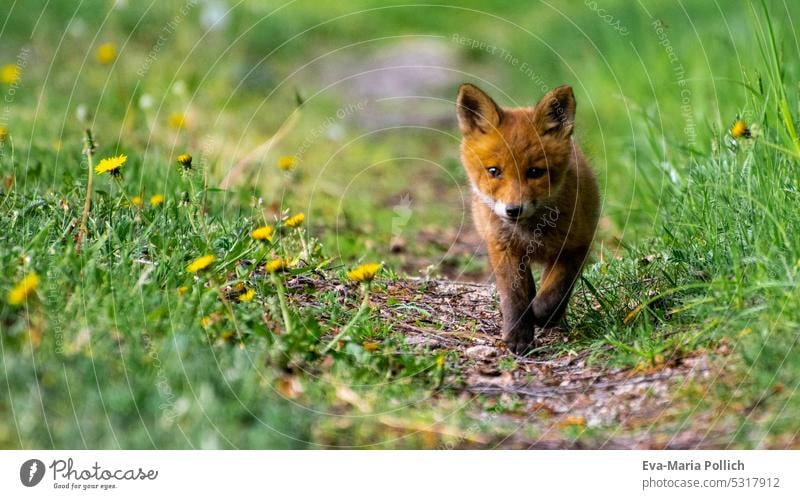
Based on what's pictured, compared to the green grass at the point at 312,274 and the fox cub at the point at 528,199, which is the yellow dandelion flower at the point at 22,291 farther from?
the fox cub at the point at 528,199

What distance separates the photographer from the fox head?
4.74m

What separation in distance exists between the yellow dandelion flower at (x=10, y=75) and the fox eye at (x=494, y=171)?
460 centimetres

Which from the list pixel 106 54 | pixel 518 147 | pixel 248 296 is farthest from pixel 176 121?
pixel 518 147

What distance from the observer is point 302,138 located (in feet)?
29.1

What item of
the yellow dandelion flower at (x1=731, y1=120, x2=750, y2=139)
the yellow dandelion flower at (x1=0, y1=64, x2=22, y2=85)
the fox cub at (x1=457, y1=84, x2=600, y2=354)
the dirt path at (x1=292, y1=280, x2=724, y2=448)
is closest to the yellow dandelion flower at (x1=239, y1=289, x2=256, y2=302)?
the dirt path at (x1=292, y1=280, x2=724, y2=448)

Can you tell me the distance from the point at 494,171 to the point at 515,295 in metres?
0.66

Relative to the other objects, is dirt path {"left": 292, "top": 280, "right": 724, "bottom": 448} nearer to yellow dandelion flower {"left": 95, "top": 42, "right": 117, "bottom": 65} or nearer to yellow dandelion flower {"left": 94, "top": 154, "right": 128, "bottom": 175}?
yellow dandelion flower {"left": 94, "top": 154, "right": 128, "bottom": 175}

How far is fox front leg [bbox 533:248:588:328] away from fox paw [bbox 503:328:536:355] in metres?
0.16

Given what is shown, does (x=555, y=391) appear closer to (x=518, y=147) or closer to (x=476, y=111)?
(x=518, y=147)

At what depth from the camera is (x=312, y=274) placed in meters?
5.12

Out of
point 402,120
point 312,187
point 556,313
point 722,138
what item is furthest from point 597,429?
point 402,120

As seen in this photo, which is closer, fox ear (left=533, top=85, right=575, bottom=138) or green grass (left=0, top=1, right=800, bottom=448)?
green grass (left=0, top=1, right=800, bottom=448)

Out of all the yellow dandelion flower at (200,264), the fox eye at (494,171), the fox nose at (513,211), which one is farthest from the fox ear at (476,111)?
the yellow dandelion flower at (200,264)

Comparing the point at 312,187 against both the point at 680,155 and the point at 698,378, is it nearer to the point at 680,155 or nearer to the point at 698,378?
the point at 680,155
